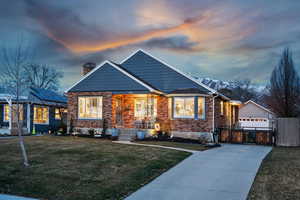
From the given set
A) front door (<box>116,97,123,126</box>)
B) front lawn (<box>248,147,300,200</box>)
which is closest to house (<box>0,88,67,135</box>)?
front door (<box>116,97,123,126</box>)

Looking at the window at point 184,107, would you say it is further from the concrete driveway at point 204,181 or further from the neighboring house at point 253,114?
the neighboring house at point 253,114

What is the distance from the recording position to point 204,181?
7.80 m

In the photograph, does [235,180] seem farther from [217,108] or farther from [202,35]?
[202,35]

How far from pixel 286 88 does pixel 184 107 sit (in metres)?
7.43

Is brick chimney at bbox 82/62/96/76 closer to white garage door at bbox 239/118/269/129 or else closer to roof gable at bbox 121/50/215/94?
roof gable at bbox 121/50/215/94

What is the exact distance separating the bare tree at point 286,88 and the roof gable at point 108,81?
32.7 ft

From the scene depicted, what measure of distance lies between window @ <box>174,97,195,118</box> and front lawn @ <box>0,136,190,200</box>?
7156 mm

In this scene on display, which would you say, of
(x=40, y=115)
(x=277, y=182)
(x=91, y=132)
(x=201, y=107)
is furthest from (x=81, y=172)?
(x=40, y=115)

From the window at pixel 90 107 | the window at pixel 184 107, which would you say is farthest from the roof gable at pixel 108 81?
the window at pixel 184 107

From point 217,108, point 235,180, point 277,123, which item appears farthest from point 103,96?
point 235,180

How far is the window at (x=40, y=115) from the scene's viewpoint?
24875 mm

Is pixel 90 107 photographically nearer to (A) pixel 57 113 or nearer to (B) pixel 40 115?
(B) pixel 40 115

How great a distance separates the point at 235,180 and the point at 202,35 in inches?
597

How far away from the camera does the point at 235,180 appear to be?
7926 mm
